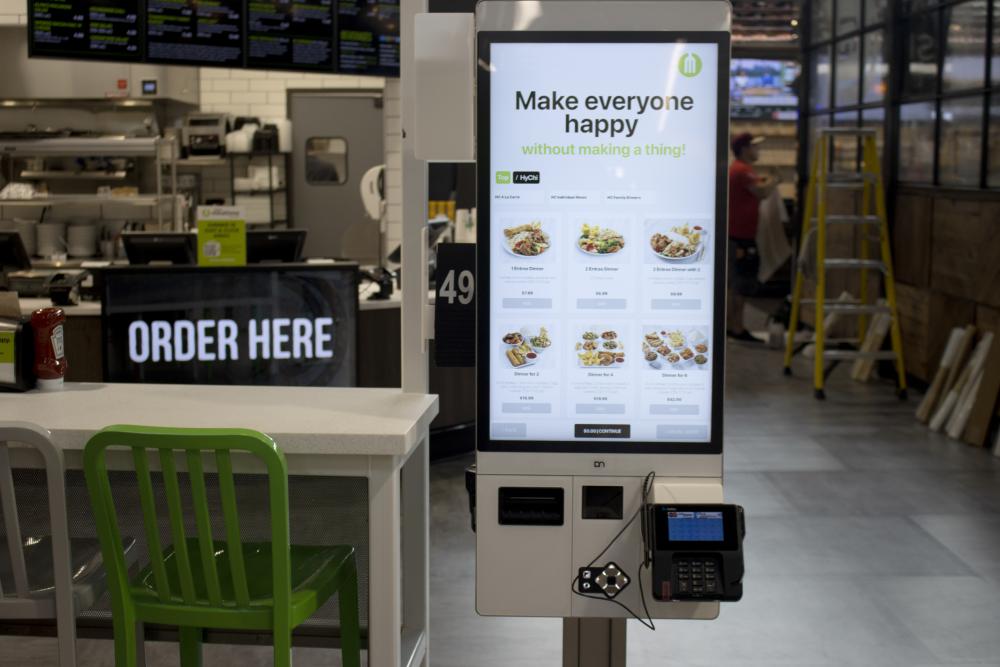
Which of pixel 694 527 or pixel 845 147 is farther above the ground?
Answer: pixel 845 147

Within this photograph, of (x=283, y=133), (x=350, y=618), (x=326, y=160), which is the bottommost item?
(x=350, y=618)

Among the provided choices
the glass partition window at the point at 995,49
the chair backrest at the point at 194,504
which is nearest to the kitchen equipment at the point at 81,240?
the glass partition window at the point at 995,49

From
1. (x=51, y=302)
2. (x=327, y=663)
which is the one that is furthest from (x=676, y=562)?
(x=51, y=302)

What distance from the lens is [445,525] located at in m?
5.13

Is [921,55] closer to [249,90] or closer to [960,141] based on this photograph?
[960,141]

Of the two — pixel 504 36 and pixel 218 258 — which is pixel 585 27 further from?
pixel 218 258

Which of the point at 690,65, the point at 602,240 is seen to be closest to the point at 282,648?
the point at 602,240

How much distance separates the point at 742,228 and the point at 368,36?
4963 millimetres

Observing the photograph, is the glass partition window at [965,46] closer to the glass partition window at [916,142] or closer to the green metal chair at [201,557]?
the glass partition window at [916,142]

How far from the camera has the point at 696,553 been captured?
2455 mm

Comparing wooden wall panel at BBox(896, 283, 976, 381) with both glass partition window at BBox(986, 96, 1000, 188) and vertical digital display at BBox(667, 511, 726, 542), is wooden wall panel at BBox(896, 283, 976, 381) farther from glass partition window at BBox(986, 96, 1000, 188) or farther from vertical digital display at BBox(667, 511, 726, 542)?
vertical digital display at BBox(667, 511, 726, 542)

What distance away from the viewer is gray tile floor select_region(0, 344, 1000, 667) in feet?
12.5

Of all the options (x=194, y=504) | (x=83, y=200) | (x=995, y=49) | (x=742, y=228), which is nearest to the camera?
(x=194, y=504)

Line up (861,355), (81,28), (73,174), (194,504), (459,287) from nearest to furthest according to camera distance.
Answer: (194,504)
(459,287)
(81,28)
(861,355)
(73,174)
